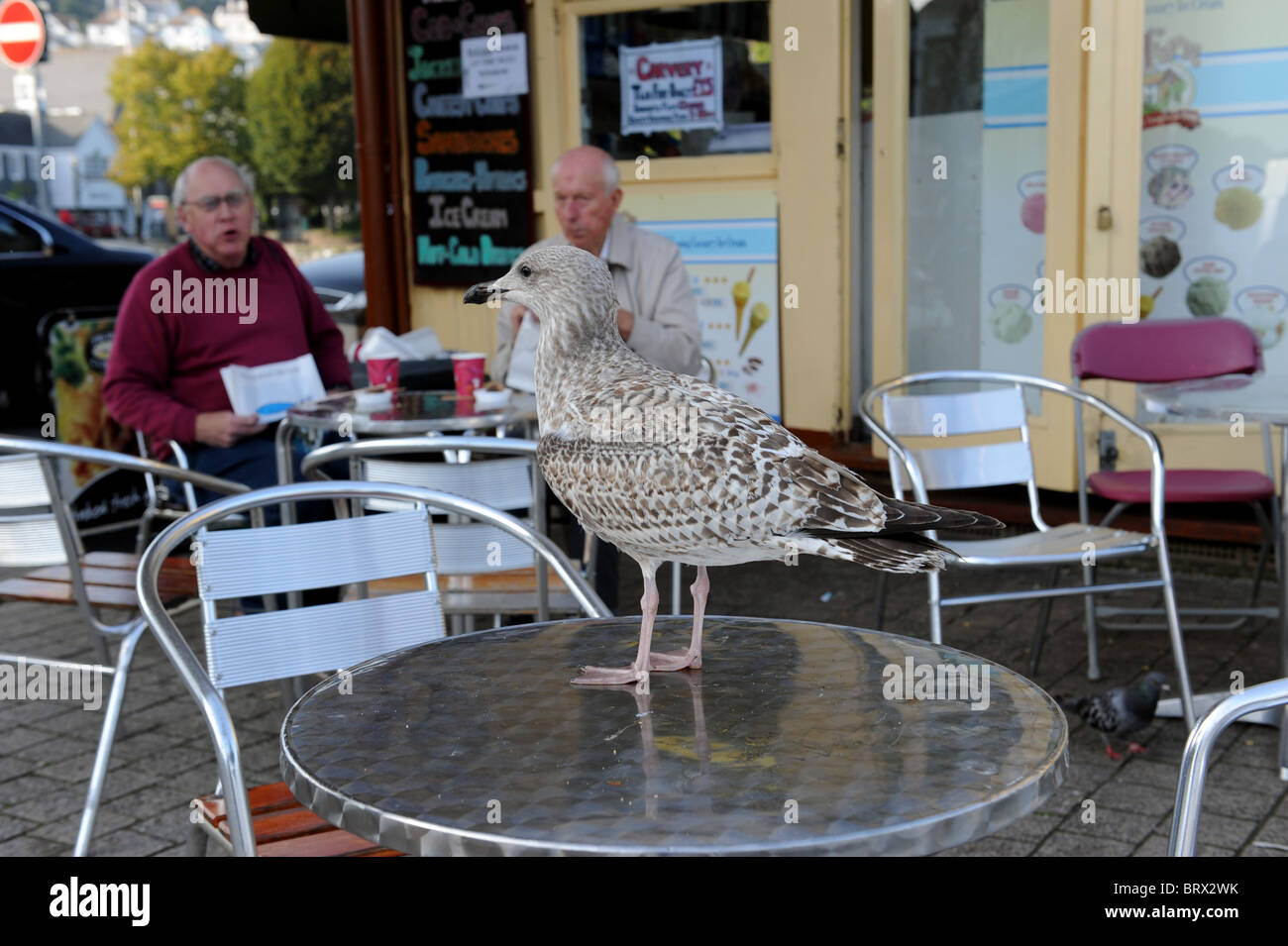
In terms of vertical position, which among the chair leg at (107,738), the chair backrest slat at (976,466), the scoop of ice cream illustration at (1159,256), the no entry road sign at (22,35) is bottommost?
the chair leg at (107,738)

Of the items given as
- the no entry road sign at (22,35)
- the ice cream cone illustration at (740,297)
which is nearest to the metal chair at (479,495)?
the ice cream cone illustration at (740,297)

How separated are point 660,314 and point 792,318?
2.26m

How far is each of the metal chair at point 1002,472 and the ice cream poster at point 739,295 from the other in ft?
7.65

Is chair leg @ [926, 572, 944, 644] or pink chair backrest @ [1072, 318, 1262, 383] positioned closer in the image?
chair leg @ [926, 572, 944, 644]

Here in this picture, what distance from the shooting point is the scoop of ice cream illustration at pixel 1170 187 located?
6336 mm

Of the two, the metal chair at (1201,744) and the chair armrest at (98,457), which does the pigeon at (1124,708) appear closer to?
the metal chair at (1201,744)

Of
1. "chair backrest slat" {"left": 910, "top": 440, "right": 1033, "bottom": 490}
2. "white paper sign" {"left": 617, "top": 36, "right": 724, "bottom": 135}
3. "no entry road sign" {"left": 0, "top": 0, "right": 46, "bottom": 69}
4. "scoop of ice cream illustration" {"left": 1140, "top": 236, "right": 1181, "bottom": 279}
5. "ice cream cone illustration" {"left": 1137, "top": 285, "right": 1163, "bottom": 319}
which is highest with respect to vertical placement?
"no entry road sign" {"left": 0, "top": 0, "right": 46, "bottom": 69}

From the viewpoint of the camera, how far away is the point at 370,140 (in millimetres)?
8188

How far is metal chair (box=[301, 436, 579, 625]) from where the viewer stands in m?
3.36

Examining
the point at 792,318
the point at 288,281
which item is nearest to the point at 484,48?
the point at 792,318

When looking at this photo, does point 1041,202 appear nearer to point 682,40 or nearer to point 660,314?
point 682,40

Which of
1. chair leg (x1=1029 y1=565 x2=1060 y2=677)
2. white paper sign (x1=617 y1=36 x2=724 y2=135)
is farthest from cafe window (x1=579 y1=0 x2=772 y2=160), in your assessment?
chair leg (x1=1029 y1=565 x2=1060 y2=677)

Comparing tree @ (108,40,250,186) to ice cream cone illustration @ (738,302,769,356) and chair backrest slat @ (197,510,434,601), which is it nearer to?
ice cream cone illustration @ (738,302,769,356)

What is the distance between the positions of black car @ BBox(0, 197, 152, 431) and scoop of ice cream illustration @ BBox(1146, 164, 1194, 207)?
665 cm
